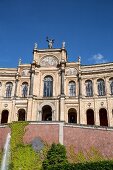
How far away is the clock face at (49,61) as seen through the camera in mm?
51106

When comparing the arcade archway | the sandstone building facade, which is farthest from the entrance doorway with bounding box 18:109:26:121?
the arcade archway

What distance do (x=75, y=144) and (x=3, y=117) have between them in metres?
23.9

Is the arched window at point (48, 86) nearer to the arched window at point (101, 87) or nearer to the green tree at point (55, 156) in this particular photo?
the arched window at point (101, 87)

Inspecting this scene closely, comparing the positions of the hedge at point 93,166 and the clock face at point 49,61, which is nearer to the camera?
the hedge at point 93,166

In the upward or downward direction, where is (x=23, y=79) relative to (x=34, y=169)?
upward

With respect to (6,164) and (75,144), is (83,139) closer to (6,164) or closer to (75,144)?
(75,144)

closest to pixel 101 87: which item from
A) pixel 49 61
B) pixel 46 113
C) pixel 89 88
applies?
pixel 89 88

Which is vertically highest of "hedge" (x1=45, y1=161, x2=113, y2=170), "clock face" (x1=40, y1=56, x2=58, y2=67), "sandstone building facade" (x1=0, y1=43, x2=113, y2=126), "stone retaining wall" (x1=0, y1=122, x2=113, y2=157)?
"clock face" (x1=40, y1=56, x2=58, y2=67)

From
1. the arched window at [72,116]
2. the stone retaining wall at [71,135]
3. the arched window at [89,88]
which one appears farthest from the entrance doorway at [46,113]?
the stone retaining wall at [71,135]

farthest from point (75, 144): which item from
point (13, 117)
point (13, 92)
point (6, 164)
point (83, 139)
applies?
point (13, 92)

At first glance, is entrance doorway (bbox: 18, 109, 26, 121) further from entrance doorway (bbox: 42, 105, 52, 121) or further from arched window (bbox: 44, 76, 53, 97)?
arched window (bbox: 44, 76, 53, 97)

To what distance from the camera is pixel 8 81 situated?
→ 50531 millimetres

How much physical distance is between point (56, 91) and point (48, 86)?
2.23 m

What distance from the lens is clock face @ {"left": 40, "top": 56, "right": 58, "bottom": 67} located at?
168 ft
